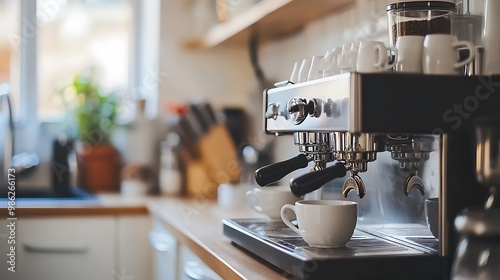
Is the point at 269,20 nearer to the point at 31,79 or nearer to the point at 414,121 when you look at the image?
the point at 414,121

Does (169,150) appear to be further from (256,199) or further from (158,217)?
(256,199)

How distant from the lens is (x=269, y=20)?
2.11m

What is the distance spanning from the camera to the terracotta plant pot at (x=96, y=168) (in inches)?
114

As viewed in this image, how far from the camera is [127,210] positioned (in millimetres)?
2359

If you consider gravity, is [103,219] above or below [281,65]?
below

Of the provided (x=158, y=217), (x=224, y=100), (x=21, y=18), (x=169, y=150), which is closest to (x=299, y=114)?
(x=158, y=217)

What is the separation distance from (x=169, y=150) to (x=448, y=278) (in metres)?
1.78

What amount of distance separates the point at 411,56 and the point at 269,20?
105 cm

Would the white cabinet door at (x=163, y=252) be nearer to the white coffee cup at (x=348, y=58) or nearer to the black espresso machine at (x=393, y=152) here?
the black espresso machine at (x=393, y=152)

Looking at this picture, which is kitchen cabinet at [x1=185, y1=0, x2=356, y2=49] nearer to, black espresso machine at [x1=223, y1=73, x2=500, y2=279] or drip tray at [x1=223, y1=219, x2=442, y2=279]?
black espresso machine at [x1=223, y1=73, x2=500, y2=279]

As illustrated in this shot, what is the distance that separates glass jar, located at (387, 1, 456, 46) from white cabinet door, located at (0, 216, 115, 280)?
1.42 metres

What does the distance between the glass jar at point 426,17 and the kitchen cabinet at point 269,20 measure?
60cm

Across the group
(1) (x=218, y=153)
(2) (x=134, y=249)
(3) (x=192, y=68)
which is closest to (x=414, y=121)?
(2) (x=134, y=249)

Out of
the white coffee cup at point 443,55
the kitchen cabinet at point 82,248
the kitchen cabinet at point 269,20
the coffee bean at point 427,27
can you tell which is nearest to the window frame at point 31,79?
the kitchen cabinet at point 269,20
